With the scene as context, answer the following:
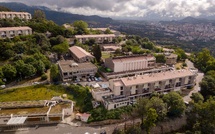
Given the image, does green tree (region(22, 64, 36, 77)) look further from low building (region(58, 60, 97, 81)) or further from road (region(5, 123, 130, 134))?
road (region(5, 123, 130, 134))

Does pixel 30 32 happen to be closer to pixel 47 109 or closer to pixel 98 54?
pixel 98 54

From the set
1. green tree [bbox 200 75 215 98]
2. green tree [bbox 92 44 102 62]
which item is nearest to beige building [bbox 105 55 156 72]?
green tree [bbox 92 44 102 62]

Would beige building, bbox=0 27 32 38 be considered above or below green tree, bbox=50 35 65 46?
above

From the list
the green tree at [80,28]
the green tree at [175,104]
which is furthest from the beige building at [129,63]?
the green tree at [80,28]

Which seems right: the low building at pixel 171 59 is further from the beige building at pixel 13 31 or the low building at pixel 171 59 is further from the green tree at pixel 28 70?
the beige building at pixel 13 31

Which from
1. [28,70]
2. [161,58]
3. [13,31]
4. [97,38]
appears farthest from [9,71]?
[161,58]

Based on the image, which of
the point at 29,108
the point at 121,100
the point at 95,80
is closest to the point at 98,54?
the point at 95,80
